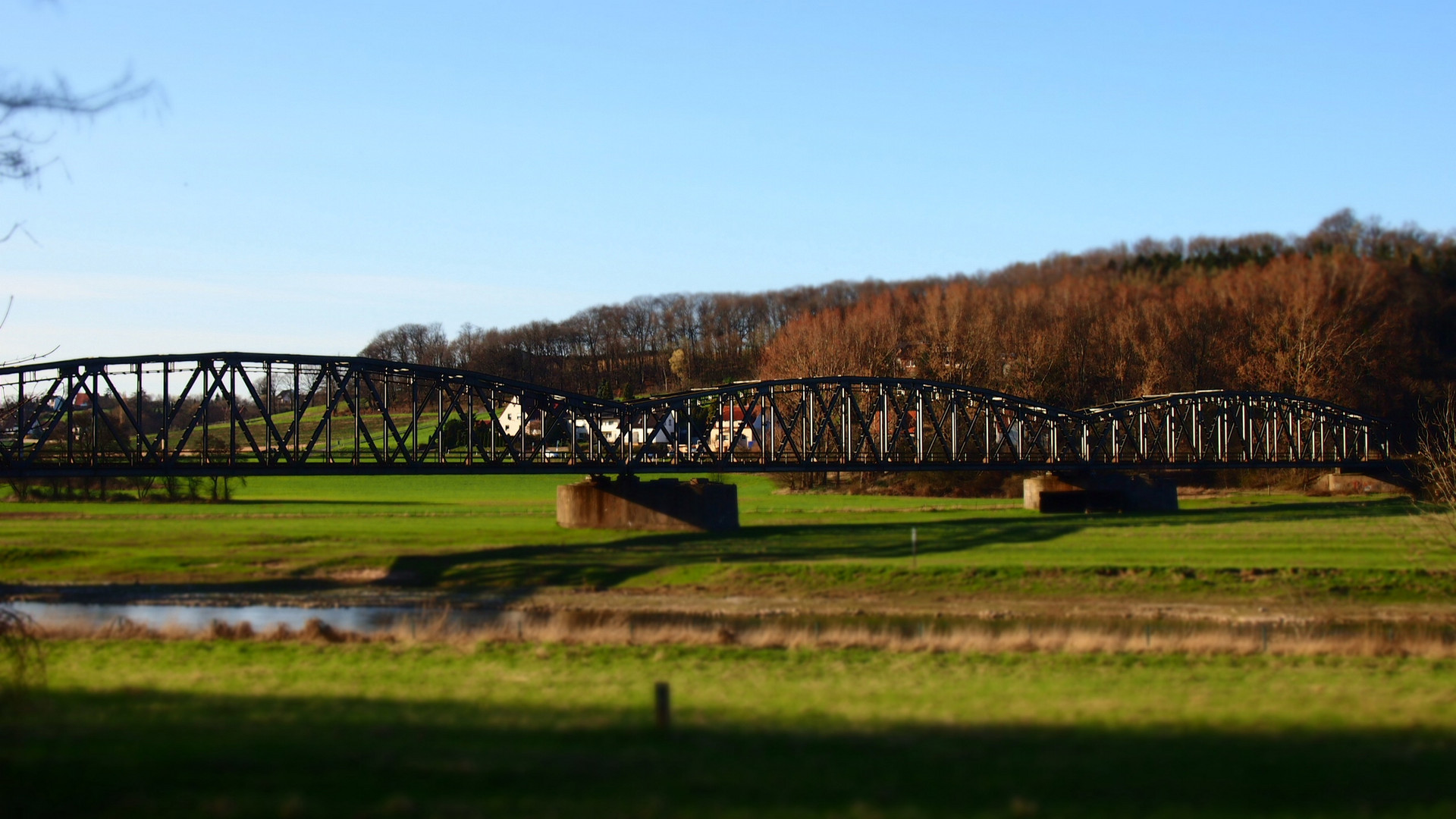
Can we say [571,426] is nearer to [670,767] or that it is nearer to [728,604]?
[728,604]

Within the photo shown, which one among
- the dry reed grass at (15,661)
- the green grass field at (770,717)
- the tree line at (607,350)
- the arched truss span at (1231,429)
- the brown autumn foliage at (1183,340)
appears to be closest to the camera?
the green grass field at (770,717)

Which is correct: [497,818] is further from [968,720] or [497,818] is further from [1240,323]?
[1240,323]

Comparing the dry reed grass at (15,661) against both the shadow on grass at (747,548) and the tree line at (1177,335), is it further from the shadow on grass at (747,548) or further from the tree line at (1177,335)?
the tree line at (1177,335)

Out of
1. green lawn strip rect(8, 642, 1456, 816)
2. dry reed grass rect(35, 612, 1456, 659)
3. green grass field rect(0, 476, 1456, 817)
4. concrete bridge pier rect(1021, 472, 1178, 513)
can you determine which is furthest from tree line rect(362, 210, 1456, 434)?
green lawn strip rect(8, 642, 1456, 816)

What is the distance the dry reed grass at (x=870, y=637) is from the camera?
28141mm

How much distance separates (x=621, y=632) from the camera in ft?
104

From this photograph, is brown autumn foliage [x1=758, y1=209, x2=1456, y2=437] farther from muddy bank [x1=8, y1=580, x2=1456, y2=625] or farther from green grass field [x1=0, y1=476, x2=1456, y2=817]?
muddy bank [x1=8, y1=580, x2=1456, y2=625]

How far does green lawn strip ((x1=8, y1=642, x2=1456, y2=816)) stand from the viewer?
12.7 metres

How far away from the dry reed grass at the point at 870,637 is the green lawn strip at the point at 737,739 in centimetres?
288

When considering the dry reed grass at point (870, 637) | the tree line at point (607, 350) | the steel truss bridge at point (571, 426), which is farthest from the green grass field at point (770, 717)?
the tree line at point (607, 350)

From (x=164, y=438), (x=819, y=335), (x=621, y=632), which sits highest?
(x=819, y=335)

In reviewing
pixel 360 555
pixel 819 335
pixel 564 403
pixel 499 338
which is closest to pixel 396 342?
pixel 499 338

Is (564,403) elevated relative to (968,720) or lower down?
elevated

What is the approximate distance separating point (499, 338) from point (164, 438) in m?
Result: 120
